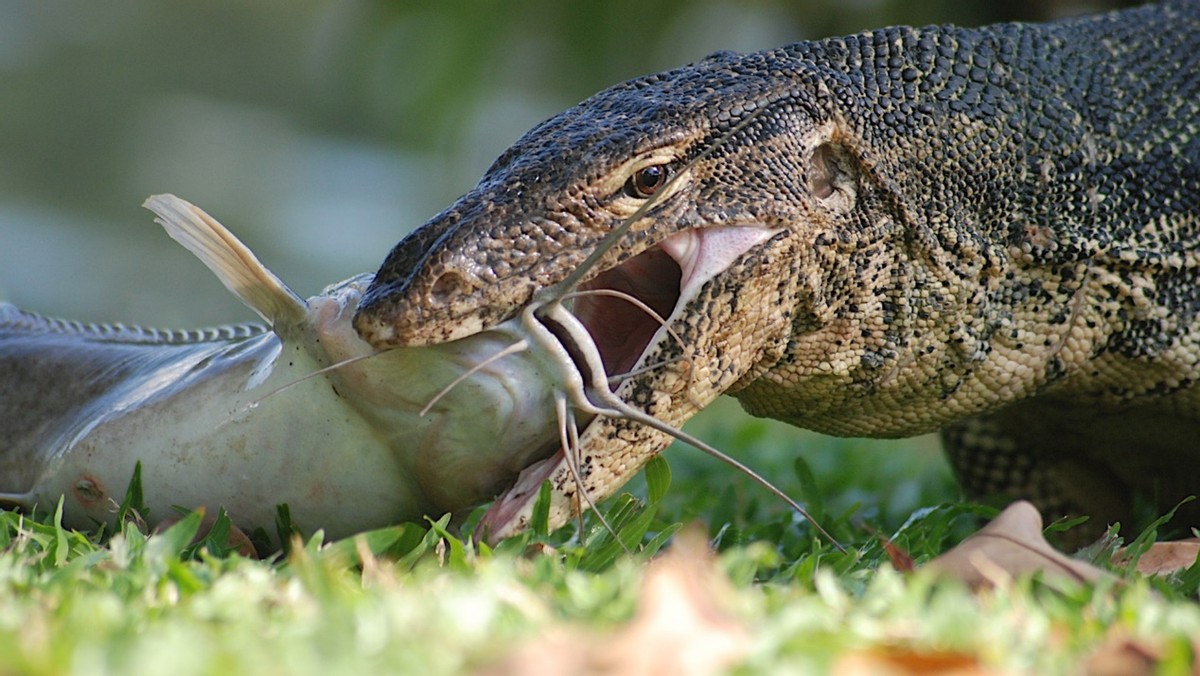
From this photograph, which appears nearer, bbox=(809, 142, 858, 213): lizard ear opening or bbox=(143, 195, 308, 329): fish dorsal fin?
bbox=(143, 195, 308, 329): fish dorsal fin

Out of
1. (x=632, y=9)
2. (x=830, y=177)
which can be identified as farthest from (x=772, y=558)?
(x=632, y=9)

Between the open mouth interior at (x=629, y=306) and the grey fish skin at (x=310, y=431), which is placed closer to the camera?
the grey fish skin at (x=310, y=431)

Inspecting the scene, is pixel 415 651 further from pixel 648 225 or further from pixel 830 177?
pixel 830 177

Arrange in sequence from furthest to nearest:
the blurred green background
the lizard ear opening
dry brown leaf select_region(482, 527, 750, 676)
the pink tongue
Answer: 1. the blurred green background
2. the lizard ear opening
3. the pink tongue
4. dry brown leaf select_region(482, 527, 750, 676)

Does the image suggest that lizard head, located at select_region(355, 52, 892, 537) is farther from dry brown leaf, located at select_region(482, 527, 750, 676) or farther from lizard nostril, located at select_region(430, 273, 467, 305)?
dry brown leaf, located at select_region(482, 527, 750, 676)

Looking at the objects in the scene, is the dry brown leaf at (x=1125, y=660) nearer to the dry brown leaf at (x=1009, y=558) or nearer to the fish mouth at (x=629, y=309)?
the dry brown leaf at (x=1009, y=558)

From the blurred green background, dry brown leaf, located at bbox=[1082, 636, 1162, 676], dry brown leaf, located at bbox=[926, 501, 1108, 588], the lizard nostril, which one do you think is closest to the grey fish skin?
the lizard nostril

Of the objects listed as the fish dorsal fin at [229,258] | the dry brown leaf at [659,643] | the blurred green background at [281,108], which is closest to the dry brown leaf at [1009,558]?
the dry brown leaf at [659,643]
